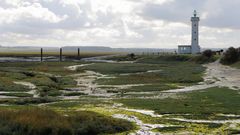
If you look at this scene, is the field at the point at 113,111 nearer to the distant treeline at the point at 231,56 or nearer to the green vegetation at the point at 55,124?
the green vegetation at the point at 55,124

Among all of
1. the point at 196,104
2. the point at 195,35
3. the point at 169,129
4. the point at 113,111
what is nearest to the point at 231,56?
the point at 195,35

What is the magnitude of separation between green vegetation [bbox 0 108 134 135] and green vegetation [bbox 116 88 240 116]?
613cm

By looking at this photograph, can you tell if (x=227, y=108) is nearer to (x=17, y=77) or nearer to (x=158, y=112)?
(x=158, y=112)

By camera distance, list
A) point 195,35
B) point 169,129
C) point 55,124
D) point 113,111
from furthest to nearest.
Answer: point 195,35
point 113,111
point 169,129
point 55,124

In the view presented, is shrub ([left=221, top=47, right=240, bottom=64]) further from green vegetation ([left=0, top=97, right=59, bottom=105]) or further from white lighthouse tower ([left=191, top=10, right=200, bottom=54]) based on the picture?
green vegetation ([left=0, top=97, right=59, bottom=105])

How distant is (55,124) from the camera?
76.4 ft

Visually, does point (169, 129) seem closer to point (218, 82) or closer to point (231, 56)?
point (218, 82)

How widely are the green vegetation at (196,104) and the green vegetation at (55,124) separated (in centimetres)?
613

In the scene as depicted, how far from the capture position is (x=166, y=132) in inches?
933

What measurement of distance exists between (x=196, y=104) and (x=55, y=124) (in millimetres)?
14284

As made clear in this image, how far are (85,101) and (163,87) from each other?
15.1 metres

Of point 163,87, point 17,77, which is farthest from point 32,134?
point 17,77

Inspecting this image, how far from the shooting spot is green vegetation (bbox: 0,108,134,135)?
74.4 ft

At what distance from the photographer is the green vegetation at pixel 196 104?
100 ft
